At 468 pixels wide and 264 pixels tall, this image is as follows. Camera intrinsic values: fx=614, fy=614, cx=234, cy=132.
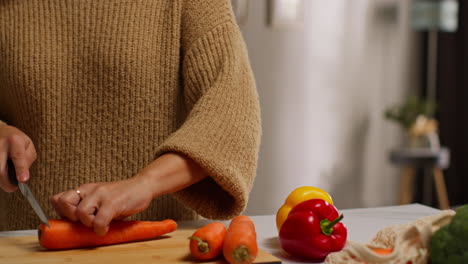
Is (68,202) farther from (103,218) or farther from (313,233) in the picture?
(313,233)

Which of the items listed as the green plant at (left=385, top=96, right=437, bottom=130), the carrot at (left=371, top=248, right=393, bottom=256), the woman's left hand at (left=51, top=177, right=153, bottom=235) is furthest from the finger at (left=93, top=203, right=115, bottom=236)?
the green plant at (left=385, top=96, right=437, bottom=130)

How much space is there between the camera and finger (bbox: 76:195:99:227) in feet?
3.09

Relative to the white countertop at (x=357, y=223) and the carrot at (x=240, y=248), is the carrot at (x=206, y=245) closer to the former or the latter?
the carrot at (x=240, y=248)

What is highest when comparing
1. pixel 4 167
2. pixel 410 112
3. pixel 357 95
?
pixel 4 167

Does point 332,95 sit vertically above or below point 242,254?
below

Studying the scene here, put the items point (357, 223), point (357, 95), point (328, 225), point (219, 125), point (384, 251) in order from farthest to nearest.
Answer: point (357, 95)
point (357, 223)
point (219, 125)
point (328, 225)
point (384, 251)

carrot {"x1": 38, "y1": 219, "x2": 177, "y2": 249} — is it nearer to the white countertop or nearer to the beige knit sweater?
the white countertop

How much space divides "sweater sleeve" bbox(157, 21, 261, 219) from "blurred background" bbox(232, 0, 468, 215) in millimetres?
2505

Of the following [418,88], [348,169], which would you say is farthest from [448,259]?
[418,88]

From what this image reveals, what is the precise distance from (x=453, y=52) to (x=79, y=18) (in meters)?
3.83

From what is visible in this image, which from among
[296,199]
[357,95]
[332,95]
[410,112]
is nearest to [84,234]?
[296,199]

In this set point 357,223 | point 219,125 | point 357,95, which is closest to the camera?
point 219,125

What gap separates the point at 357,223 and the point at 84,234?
1.87ft

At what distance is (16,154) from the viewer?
1.04m
